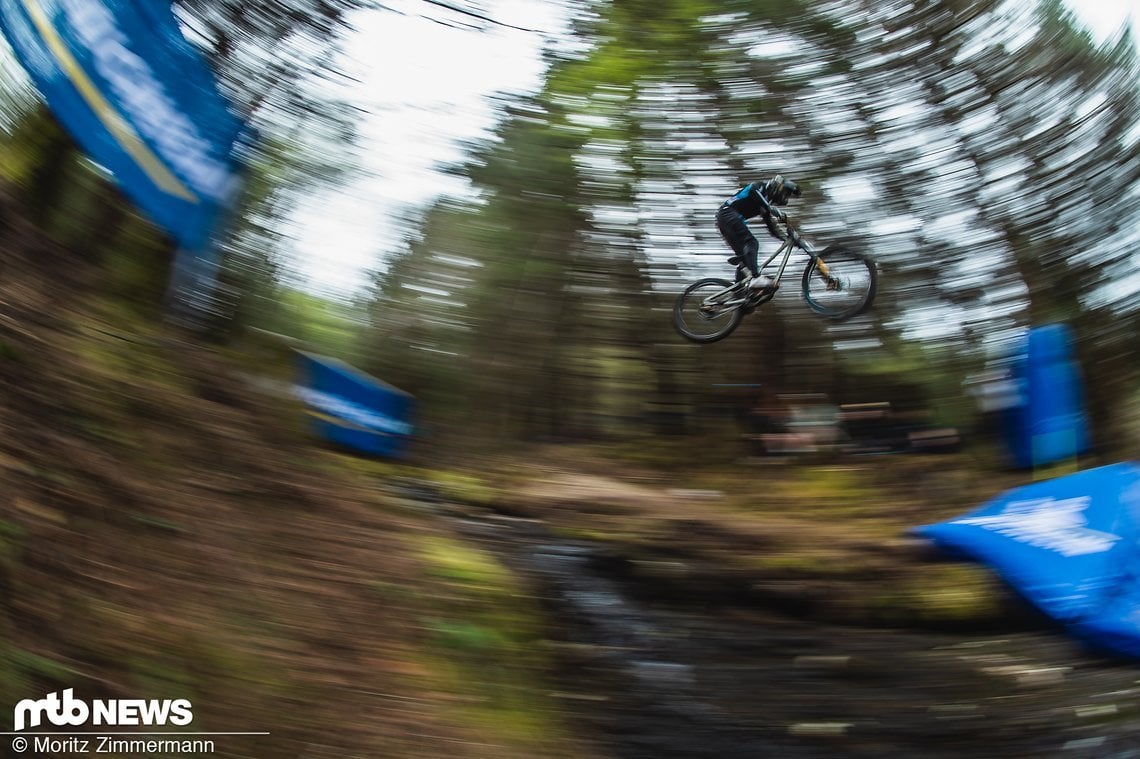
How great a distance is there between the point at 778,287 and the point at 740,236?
0.55m

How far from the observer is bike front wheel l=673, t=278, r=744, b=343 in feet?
22.8

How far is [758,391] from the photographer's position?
9.47 m

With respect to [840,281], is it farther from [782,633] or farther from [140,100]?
[140,100]

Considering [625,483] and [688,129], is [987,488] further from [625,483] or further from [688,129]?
[688,129]

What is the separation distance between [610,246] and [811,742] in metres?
6.44

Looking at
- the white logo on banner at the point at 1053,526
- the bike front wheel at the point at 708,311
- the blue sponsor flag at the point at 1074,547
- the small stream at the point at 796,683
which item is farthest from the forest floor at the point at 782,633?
the bike front wheel at the point at 708,311

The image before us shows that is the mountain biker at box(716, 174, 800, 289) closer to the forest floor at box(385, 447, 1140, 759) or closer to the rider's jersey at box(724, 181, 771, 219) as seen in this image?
the rider's jersey at box(724, 181, 771, 219)

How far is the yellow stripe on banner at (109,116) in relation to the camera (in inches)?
173

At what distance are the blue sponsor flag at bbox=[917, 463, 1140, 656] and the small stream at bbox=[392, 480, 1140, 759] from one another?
21cm

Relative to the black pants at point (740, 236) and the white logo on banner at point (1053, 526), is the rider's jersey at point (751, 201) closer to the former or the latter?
the black pants at point (740, 236)

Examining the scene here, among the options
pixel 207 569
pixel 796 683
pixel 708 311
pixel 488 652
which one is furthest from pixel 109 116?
pixel 796 683

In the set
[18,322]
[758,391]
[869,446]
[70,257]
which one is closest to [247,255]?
[70,257]

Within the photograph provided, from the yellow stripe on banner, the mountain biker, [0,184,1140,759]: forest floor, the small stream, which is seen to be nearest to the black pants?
the mountain biker

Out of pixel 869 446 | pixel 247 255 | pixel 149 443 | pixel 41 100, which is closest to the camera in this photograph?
pixel 149 443
